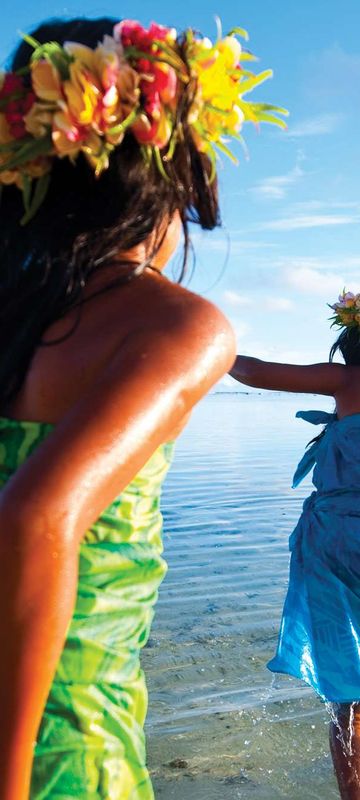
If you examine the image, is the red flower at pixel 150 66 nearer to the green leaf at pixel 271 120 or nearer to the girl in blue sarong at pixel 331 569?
the green leaf at pixel 271 120

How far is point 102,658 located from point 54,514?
41 centimetres

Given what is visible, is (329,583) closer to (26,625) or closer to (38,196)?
(38,196)

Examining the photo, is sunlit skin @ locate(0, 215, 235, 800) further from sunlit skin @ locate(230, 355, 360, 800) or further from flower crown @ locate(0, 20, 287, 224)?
sunlit skin @ locate(230, 355, 360, 800)

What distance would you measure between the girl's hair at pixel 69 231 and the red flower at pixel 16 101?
0.30ft

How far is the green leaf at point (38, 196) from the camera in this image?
146 centimetres

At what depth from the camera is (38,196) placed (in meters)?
1.47

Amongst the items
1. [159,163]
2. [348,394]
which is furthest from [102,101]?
[348,394]

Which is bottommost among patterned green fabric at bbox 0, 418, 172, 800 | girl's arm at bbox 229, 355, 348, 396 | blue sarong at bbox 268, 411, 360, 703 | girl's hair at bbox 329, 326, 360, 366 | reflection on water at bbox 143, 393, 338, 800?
reflection on water at bbox 143, 393, 338, 800

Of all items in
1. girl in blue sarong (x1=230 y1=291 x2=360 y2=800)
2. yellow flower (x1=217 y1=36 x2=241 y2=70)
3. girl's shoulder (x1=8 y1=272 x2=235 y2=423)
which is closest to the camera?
girl's shoulder (x1=8 y1=272 x2=235 y2=423)

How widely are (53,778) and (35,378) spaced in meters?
0.57

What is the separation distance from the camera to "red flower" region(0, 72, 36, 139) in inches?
60.3

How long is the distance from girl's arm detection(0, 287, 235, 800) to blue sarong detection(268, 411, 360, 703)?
3243 mm

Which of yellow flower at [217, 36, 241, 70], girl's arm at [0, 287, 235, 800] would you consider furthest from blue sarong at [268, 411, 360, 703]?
girl's arm at [0, 287, 235, 800]

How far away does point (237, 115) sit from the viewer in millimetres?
1650
